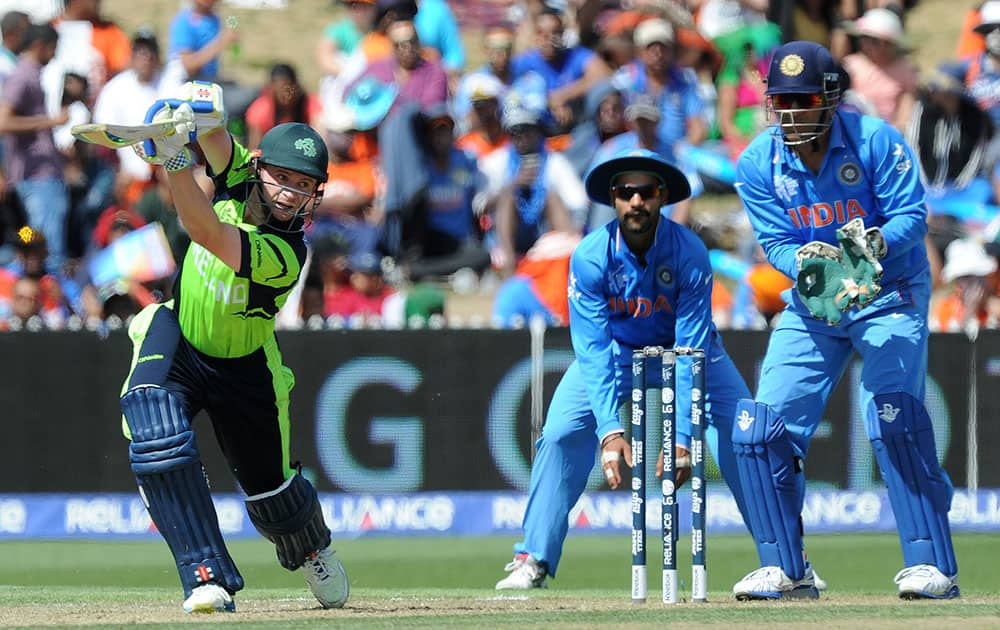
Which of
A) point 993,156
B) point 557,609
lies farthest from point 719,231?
point 557,609

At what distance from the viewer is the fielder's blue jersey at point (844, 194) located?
7520 millimetres

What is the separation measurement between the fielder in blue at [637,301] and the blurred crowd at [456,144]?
182 inches

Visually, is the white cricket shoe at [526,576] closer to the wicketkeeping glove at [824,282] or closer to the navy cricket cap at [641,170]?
the navy cricket cap at [641,170]

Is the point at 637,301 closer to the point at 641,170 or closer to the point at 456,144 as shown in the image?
the point at 641,170

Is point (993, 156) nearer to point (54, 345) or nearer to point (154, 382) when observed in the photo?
point (54, 345)

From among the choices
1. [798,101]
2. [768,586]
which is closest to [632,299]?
[798,101]

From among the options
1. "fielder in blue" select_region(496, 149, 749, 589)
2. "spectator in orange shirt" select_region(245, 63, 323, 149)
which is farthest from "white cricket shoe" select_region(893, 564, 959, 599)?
"spectator in orange shirt" select_region(245, 63, 323, 149)

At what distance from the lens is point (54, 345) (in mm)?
11969

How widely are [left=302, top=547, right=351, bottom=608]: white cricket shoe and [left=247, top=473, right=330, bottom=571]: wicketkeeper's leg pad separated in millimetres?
36

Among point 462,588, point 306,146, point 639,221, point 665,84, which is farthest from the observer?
point 665,84

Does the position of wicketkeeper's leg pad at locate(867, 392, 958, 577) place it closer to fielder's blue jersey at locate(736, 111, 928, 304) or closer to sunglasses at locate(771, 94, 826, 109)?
fielder's blue jersey at locate(736, 111, 928, 304)

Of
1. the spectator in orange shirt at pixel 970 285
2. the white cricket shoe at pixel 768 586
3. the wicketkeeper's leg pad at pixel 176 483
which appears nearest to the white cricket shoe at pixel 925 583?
the white cricket shoe at pixel 768 586

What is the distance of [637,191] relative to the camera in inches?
320

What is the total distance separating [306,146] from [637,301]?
1905 mm
